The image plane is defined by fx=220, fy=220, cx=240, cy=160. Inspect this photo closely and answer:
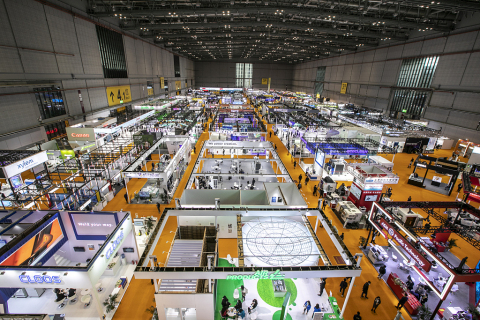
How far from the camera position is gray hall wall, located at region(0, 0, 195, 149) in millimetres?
19391

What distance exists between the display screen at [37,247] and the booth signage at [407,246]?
16.3m

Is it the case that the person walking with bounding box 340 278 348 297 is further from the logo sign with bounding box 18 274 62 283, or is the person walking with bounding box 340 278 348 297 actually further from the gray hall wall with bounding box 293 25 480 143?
the gray hall wall with bounding box 293 25 480 143

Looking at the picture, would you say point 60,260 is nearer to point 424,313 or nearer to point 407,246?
point 407,246

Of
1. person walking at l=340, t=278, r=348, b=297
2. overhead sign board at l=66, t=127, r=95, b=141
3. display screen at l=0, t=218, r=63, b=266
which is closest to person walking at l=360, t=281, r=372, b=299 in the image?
person walking at l=340, t=278, r=348, b=297

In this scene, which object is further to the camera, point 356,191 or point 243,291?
point 356,191

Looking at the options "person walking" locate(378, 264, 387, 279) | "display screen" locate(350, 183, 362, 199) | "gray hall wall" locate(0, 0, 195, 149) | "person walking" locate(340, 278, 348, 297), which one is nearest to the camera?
"person walking" locate(340, 278, 348, 297)

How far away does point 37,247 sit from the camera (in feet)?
31.9

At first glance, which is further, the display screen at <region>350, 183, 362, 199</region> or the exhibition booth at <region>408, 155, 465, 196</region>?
the exhibition booth at <region>408, 155, 465, 196</region>

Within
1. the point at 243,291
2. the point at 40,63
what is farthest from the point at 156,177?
the point at 40,63

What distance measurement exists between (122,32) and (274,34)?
26.3m

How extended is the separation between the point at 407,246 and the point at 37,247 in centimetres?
1653

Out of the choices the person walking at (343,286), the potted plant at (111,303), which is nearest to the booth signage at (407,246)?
the person walking at (343,286)

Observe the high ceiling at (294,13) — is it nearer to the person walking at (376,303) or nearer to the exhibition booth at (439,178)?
the exhibition booth at (439,178)

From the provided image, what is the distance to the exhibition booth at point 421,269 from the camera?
28.1 ft
